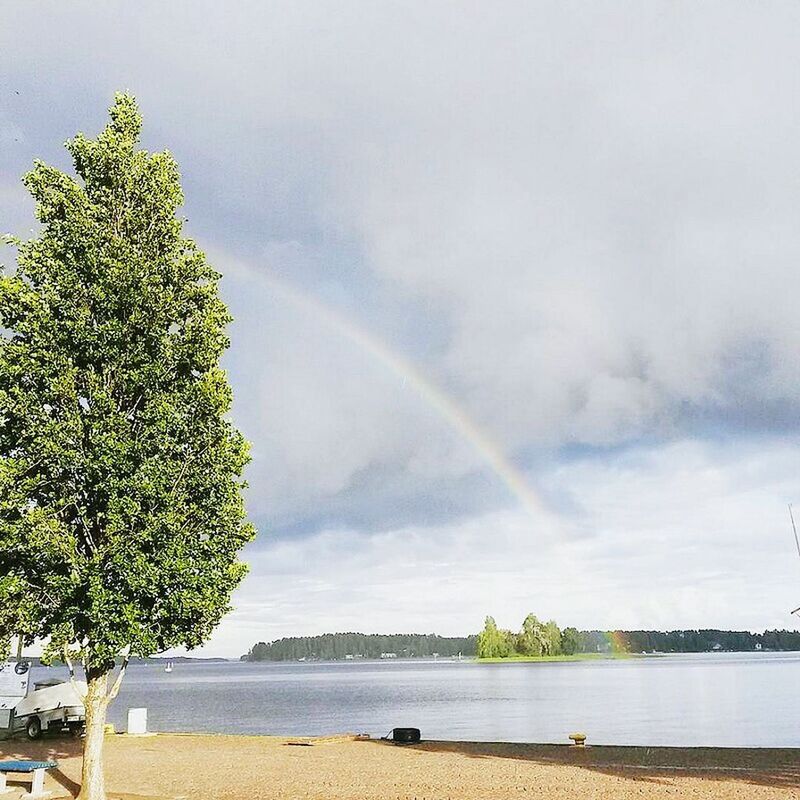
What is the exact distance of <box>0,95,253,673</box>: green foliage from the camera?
55.6ft

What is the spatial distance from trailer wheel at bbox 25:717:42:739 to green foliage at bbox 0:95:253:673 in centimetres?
1748

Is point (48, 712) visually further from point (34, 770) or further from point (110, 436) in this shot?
point (110, 436)

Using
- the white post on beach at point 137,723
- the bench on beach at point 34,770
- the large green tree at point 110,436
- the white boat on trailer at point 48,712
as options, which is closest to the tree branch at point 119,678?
the large green tree at point 110,436

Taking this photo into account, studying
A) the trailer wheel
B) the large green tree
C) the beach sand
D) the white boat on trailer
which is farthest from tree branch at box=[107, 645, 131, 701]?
the trailer wheel

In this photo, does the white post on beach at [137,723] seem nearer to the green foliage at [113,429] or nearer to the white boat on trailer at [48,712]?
the white boat on trailer at [48,712]

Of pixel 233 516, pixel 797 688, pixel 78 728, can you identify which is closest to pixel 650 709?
pixel 797 688

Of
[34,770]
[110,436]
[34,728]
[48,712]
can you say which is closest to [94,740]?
[34,770]

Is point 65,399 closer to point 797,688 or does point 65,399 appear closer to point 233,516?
point 233,516

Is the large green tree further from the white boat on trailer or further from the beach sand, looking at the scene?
the white boat on trailer

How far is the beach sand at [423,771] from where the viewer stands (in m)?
18.8

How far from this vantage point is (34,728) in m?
32.5

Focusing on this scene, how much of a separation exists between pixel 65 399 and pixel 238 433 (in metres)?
3.92

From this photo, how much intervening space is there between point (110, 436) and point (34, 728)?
21165 mm

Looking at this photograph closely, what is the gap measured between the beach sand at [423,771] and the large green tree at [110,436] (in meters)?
4.67
